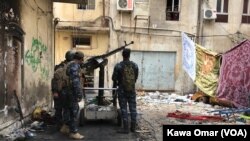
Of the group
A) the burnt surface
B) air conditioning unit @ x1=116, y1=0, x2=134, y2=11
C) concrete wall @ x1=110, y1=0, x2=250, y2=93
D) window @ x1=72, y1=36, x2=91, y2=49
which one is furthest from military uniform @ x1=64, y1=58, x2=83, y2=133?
window @ x1=72, y1=36, x2=91, y2=49

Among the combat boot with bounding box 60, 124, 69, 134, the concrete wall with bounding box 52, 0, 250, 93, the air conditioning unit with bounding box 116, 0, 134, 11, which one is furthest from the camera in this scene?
the concrete wall with bounding box 52, 0, 250, 93

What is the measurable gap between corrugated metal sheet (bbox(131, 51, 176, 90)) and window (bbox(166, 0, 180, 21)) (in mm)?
2141

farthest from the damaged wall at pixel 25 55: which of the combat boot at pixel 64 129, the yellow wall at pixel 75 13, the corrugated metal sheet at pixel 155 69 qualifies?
the corrugated metal sheet at pixel 155 69

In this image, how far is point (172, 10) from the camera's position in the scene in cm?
2584

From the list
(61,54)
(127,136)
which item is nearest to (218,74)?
(127,136)

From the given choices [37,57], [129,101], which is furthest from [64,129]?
[37,57]

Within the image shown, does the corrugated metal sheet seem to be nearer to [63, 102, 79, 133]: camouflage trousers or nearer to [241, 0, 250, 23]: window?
[241, 0, 250, 23]: window

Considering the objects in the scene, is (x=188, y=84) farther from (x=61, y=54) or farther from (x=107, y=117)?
(x=107, y=117)

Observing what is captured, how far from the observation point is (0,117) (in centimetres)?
916

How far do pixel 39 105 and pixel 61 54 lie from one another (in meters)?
12.5

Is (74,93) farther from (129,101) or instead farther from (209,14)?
(209,14)

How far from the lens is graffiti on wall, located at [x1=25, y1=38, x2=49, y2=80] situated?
11883 millimetres

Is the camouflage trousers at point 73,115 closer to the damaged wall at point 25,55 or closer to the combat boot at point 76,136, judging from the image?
the combat boot at point 76,136

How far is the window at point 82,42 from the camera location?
83.4 feet
